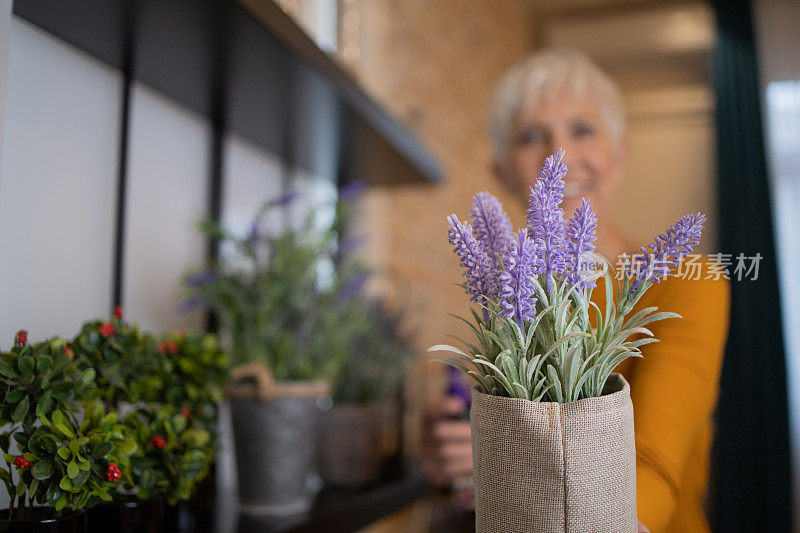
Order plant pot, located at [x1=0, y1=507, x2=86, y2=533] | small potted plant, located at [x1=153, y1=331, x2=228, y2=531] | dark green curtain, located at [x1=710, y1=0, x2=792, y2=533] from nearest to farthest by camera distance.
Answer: plant pot, located at [x1=0, y1=507, x2=86, y2=533], small potted plant, located at [x1=153, y1=331, x2=228, y2=531], dark green curtain, located at [x1=710, y1=0, x2=792, y2=533]

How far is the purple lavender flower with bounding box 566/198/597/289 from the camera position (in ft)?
1.29

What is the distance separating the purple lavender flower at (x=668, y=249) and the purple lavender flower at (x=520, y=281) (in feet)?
0.25

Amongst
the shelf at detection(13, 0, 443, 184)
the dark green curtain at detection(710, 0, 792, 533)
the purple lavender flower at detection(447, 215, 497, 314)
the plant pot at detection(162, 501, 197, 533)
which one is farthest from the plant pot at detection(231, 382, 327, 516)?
the dark green curtain at detection(710, 0, 792, 533)

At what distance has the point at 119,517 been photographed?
24.4 inches

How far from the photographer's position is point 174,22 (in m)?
0.72

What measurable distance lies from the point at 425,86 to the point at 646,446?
164 cm

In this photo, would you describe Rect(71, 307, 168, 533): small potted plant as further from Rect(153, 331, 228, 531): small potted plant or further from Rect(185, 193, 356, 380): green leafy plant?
Rect(185, 193, 356, 380): green leafy plant

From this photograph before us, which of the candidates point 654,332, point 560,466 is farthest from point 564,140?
point 560,466

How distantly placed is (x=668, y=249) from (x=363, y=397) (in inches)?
34.5

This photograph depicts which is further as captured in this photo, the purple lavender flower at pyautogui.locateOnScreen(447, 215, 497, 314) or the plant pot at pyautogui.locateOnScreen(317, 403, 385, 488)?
Result: the plant pot at pyautogui.locateOnScreen(317, 403, 385, 488)

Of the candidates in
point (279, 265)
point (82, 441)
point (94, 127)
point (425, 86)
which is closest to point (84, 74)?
point (94, 127)

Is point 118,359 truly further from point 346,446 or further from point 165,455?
point 346,446

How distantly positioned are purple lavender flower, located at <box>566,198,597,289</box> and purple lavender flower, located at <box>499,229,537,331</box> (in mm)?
26

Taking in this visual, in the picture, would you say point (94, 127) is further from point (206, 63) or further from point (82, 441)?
point (82, 441)
